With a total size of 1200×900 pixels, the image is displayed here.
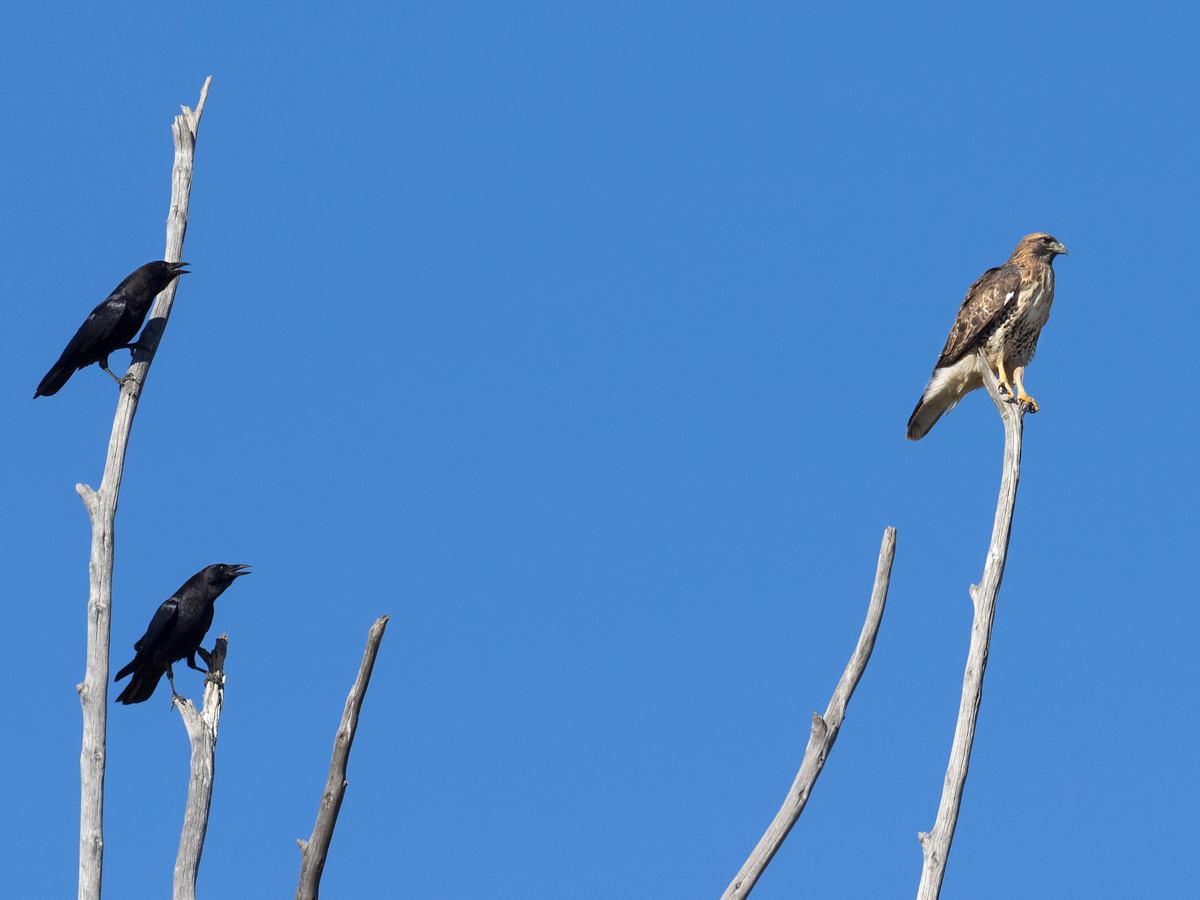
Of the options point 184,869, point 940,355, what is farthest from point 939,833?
point 940,355

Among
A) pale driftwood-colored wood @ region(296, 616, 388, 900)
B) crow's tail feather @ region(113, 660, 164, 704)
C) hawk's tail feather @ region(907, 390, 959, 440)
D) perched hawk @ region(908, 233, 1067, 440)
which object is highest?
perched hawk @ region(908, 233, 1067, 440)

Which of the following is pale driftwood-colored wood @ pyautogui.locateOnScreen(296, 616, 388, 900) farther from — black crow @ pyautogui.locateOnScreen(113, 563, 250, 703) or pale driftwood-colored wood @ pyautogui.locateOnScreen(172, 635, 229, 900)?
black crow @ pyautogui.locateOnScreen(113, 563, 250, 703)

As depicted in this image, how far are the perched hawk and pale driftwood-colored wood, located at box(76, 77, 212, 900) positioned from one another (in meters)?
5.03

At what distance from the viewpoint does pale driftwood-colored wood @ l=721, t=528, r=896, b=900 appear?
7.25 metres

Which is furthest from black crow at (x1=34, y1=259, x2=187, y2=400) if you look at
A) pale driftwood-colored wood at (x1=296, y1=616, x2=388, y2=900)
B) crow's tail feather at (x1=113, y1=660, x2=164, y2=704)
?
pale driftwood-colored wood at (x1=296, y1=616, x2=388, y2=900)

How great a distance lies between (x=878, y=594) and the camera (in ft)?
24.5

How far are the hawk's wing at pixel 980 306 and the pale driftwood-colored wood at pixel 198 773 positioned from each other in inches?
208

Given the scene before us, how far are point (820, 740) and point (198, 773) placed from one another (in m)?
2.96

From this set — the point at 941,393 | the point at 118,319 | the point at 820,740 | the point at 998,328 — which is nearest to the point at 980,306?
the point at 998,328

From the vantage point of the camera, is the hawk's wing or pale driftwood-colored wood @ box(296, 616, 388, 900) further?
the hawk's wing

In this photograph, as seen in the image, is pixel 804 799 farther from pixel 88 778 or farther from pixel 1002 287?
pixel 1002 287

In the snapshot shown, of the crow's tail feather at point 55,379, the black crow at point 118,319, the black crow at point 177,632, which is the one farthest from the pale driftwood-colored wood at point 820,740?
the crow's tail feather at point 55,379

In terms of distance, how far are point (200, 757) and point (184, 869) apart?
1.74 feet

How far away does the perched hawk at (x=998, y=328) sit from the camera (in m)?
10.9
